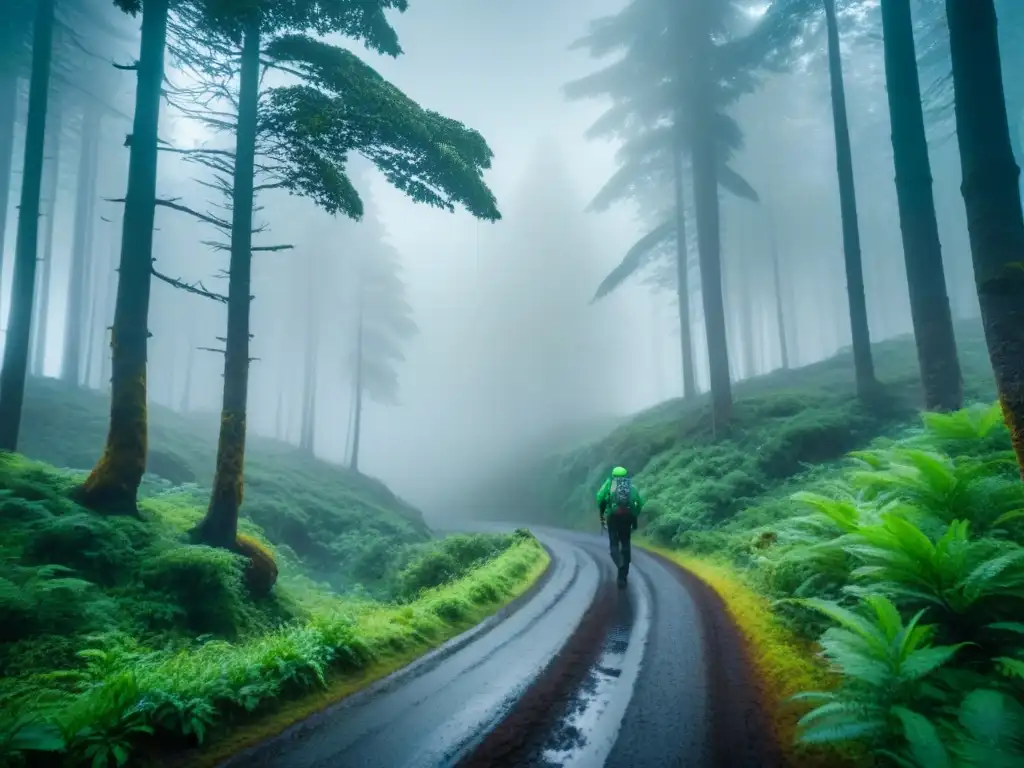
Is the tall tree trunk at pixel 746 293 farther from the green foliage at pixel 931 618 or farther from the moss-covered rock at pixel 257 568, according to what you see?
the moss-covered rock at pixel 257 568

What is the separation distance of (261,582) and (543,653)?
5.88m

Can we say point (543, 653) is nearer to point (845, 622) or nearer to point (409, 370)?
point (845, 622)

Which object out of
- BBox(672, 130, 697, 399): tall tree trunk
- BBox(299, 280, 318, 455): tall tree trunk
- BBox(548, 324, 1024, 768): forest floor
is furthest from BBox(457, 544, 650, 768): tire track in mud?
BBox(299, 280, 318, 455): tall tree trunk

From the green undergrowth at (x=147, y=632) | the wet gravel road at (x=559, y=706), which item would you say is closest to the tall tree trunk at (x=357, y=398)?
the green undergrowth at (x=147, y=632)

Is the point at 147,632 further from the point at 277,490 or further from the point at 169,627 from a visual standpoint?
the point at 277,490

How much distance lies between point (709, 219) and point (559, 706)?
59.5 feet

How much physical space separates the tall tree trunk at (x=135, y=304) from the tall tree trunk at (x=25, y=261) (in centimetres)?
402

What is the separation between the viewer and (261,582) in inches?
339

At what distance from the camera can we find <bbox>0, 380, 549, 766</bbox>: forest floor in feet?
10.7

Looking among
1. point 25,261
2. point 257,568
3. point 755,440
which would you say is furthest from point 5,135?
point 755,440

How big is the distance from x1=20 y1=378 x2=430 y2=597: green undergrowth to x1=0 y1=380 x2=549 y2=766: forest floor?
7.94 feet

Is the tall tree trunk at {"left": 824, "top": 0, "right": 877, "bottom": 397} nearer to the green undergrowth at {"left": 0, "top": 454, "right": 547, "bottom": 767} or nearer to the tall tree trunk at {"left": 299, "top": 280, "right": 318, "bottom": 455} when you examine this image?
the green undergrowth at {"left": 0, "top": 454, "right": 547, "bottom": 767}

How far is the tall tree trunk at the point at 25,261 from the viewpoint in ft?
33.8

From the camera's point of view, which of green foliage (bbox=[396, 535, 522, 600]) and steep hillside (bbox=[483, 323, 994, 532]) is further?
steep hillside (bbox=[483, 323, 994, 532])
